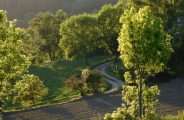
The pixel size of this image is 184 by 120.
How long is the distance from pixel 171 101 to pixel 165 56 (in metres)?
23.5

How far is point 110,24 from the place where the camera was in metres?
106

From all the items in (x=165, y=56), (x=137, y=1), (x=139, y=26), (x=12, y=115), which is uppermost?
(x=137, y=1)

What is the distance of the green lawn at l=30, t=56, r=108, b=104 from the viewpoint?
74306 mm

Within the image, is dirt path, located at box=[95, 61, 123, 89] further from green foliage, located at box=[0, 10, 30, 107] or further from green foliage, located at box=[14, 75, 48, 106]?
green foliage, located at box=[0, 10, 30, 107]

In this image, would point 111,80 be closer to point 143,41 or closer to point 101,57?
point 101,57

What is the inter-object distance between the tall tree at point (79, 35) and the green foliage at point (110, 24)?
5.28m

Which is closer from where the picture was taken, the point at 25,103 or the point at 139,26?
the point at 139,26

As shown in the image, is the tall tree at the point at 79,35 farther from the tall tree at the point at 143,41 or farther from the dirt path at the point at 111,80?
the tall tree at the point at 143,41

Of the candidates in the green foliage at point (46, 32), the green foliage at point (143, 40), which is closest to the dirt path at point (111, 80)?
the green foliage at point (46, 32)

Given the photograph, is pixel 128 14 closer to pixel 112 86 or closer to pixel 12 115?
pixel 12 115

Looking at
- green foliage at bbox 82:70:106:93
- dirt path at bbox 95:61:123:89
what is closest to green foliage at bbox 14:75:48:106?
green foliage at bbox 82:70:106:93

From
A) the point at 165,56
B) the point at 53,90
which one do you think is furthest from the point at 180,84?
the point at 165,56

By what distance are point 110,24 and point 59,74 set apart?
2182 centimetres

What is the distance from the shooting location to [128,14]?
120 ft
